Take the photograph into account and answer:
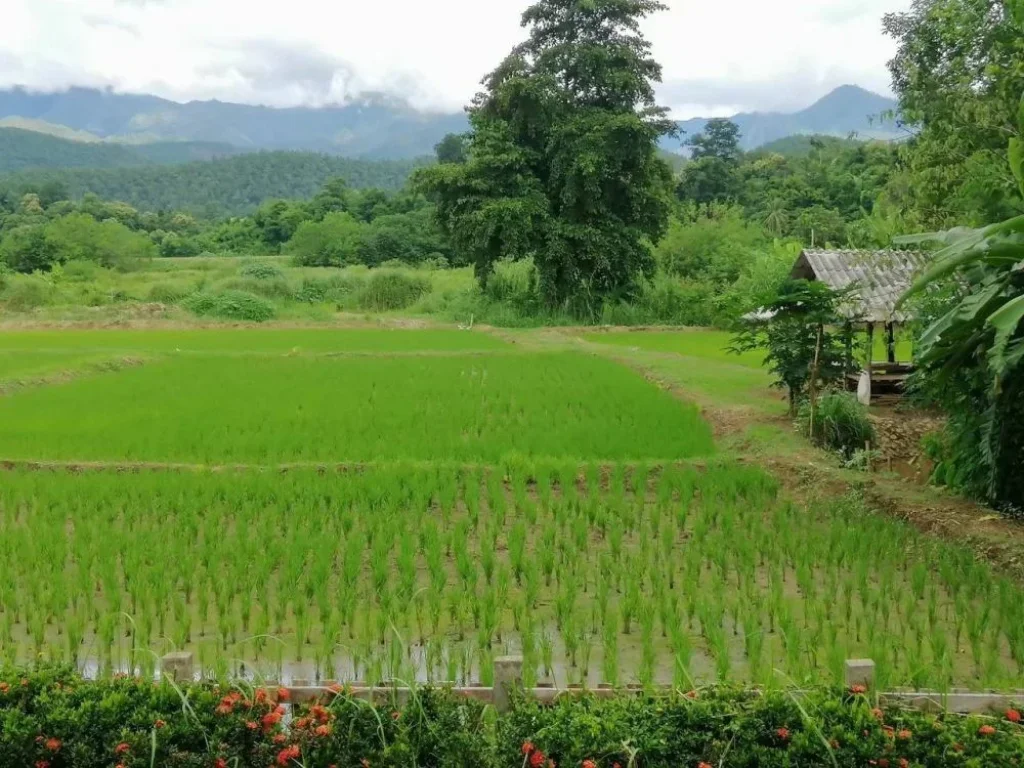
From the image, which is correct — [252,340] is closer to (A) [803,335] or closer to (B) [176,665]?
(A) [803,335]

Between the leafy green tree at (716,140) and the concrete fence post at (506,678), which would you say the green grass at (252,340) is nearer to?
the concrete fence post at (506,678)

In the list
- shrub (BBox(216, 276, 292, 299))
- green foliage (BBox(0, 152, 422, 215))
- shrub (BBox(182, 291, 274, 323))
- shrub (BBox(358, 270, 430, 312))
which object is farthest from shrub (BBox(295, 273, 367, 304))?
green foliage (BBox(0, 152, 422, 215))

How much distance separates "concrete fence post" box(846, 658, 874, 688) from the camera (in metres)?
3.49

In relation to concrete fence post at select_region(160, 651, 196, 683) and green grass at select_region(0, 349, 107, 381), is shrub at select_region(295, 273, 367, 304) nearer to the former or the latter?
green grass at select_region(0, 349, 107, 381)

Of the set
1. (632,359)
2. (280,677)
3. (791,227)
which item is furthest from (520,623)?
(791,227)

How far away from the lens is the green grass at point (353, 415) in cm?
955

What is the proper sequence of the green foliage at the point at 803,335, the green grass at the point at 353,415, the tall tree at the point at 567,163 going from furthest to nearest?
the tall tree at the point at 567,163 < the green foliage at the point at 803,335 < the green grass at the point at 353,415

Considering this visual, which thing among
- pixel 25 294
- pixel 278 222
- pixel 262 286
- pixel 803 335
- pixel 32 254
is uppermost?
pixel 278 222

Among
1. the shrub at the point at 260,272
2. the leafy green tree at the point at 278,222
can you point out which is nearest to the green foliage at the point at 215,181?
the leafy green tree at the point at 278,222

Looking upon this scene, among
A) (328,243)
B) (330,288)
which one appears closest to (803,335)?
(330,288)

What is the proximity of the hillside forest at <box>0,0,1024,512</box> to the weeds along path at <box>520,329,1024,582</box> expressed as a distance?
43 cm

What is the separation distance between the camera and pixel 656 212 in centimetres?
2719

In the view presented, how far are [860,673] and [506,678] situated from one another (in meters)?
1.34

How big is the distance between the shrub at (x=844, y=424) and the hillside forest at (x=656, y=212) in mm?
1510
